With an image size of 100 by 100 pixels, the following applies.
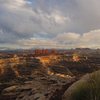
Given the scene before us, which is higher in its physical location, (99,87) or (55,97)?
(99,87)

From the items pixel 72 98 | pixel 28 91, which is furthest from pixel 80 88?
pixel 28 91

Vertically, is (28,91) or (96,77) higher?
(96,77)

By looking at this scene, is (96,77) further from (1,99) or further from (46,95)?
(1,99)

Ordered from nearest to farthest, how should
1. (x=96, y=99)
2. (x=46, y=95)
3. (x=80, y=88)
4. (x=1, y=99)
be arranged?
(x=96, y=99)
(x=80, y=88)
(x=46, y=95)
(x=1, y=99)

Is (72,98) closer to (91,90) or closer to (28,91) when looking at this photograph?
(91,90)

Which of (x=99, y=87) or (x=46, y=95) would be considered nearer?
(x=99, y=87)

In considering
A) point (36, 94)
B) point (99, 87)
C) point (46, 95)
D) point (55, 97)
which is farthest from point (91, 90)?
point (36, 94)

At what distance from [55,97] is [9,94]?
8330 millimetres

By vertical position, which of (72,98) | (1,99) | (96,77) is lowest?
(1,99)

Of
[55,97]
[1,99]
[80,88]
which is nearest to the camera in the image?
[80,88]

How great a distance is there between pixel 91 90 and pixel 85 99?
1.96 feet

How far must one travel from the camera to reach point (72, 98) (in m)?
16.2

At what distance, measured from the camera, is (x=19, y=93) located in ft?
92.4

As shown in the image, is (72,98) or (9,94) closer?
(72,98)
